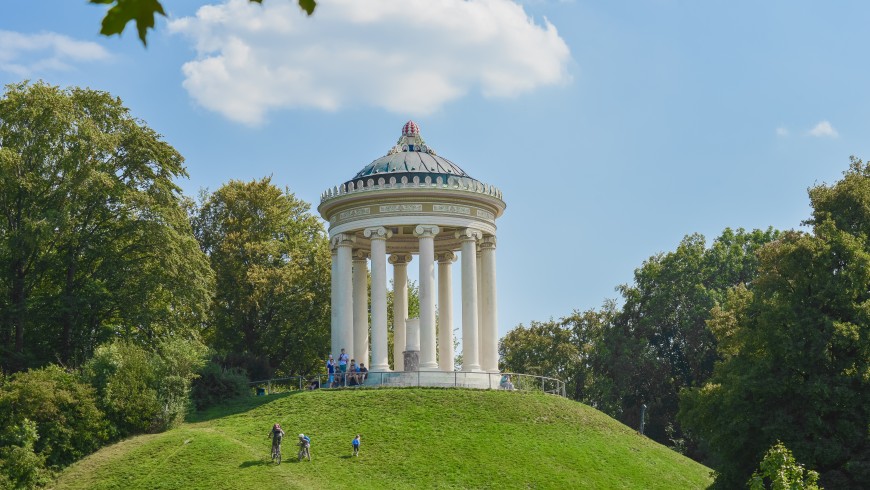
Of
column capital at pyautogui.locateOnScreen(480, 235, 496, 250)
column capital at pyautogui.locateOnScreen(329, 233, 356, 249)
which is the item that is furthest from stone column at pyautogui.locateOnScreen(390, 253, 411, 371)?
column capital at pyautogui.locateOnScreen(480, 235, 496, 250)

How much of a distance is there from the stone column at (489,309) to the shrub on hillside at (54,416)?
1976 cm

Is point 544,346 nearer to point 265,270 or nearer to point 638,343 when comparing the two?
point 638,343

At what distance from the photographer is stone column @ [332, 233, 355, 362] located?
174 feet

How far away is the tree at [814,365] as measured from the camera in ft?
118

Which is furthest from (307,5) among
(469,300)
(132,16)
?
(469,300)

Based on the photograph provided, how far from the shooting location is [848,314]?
1490 inches

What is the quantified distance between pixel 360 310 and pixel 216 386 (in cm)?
931

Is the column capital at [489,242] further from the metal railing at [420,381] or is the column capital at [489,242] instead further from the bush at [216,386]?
the bush at [216,386]

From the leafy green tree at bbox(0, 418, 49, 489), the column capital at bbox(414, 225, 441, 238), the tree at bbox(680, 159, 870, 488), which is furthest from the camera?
the column capital at bbox(414, 225, 441, 238)

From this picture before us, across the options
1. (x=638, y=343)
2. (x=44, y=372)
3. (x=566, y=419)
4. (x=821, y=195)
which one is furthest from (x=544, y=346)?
(x=44, y=372)

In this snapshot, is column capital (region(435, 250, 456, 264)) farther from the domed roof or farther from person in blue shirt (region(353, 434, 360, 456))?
person in blue shirt (region(353, 434, 360, 456))

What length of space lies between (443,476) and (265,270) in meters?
26.9

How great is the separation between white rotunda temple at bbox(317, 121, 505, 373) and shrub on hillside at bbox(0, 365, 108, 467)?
1438 cm

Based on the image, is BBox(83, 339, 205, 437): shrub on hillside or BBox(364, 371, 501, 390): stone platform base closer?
BBox(83, 339, 205, 437): shrub on hillside
